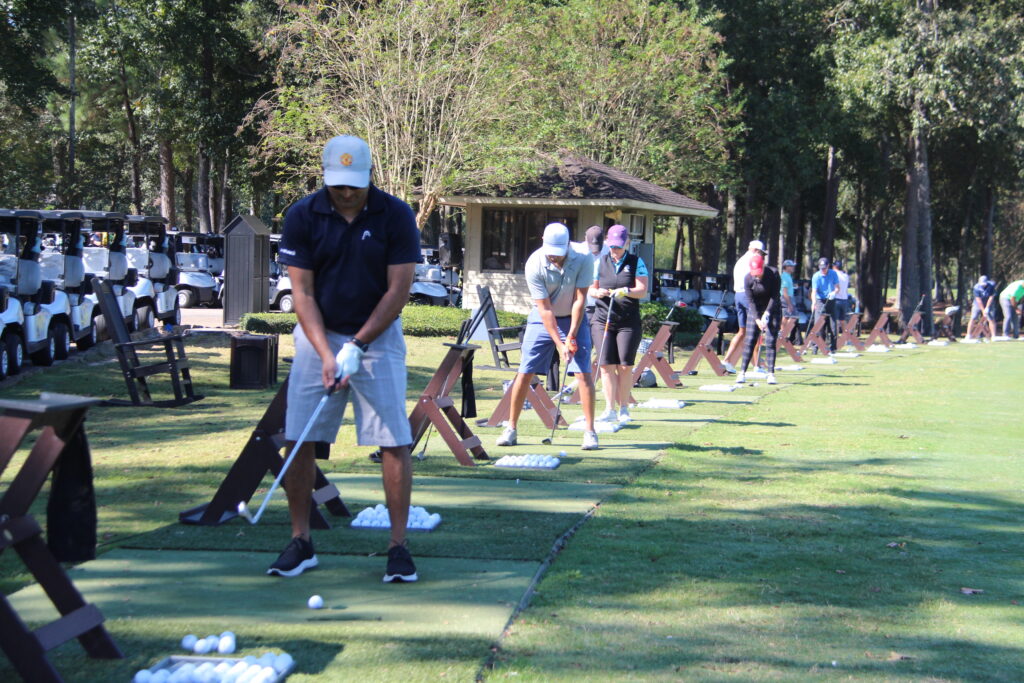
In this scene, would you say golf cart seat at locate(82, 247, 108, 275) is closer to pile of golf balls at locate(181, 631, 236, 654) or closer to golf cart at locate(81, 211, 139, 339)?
golf cart at locate(81, 211, 139, 339)

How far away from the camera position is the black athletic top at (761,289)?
15555mm

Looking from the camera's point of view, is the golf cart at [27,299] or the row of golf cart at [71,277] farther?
the row of golf cart at [71,277]

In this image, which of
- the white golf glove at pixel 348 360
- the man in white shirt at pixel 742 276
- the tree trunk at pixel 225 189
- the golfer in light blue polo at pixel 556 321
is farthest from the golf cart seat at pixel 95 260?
the tree trunk at pixel 225 189

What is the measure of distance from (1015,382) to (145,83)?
3488 cm

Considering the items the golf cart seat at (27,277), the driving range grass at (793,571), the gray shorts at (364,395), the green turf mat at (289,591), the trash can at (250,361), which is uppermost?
the golf cart seat at (27,277)

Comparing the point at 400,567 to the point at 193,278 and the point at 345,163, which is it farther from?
the point at 193,278

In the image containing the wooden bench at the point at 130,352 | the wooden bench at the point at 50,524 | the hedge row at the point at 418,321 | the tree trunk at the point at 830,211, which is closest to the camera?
the wooden bench at the point at 50,524

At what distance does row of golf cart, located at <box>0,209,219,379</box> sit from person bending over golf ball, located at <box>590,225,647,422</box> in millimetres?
7147

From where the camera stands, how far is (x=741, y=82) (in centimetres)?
4128

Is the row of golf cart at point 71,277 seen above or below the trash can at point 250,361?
above

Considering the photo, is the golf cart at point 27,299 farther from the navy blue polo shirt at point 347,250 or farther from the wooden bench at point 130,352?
the navy blue polo shirt at point 347,250

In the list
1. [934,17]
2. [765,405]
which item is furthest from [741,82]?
[765,405]

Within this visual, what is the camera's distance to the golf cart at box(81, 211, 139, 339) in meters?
18.2

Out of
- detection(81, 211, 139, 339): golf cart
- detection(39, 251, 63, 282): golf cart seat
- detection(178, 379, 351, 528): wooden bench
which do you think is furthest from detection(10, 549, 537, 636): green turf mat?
detection(81, 211, 139, 339): golf cart
